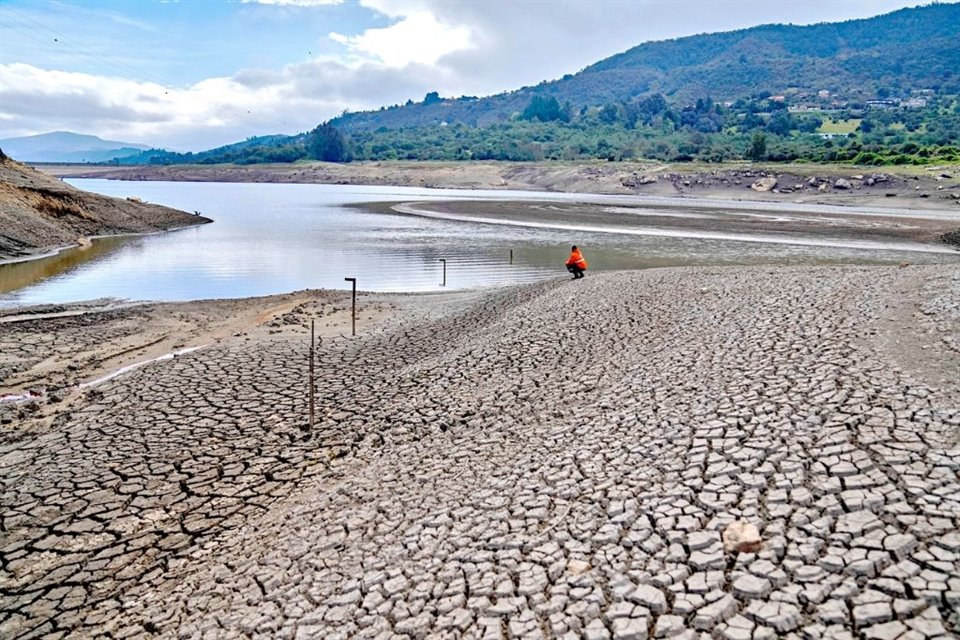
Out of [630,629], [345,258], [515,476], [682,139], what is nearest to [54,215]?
[345,258]

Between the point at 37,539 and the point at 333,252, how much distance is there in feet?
93.1

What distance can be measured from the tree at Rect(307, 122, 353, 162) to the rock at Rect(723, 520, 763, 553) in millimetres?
164644

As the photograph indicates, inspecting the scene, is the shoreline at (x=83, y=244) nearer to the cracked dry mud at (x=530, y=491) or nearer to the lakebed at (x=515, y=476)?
the lakebed at (x=515, y=476)

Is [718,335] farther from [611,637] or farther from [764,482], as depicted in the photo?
[611,637]

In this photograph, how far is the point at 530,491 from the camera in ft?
25.3

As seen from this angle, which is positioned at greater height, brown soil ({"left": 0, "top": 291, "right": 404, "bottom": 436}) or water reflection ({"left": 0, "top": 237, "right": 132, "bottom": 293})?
water reflection ({"left": 0, "top": 237, "right": 132, "bottom": 293})

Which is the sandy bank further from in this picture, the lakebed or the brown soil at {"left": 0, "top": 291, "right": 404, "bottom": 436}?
the brown soil at {"left": 0, "top": 291, "right": 404, "bottom": 436}

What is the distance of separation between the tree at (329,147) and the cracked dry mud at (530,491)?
6183 inches

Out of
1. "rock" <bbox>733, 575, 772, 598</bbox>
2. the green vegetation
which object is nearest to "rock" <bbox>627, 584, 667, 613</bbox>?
"rock" <bbox>733, 575, 772, 598</bbox>

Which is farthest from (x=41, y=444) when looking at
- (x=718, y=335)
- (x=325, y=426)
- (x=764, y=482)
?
(x=718, y=335)

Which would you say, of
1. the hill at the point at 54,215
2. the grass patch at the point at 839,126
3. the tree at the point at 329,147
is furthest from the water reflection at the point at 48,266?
the grass patch at the point at 839,126

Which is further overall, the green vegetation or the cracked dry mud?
the green vegetation

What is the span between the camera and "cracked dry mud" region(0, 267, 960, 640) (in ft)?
18.0

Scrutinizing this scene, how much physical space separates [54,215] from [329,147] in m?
131
